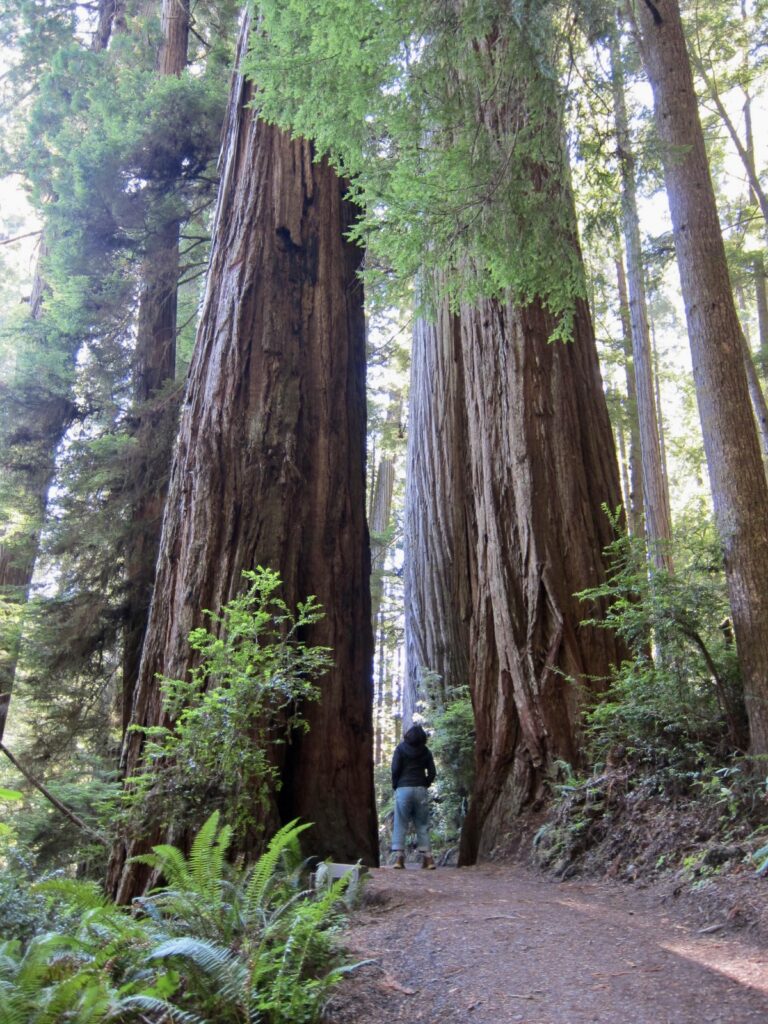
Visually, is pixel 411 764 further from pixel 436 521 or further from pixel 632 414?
pixel 632 414

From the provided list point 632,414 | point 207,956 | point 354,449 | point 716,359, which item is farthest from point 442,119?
point 632,414

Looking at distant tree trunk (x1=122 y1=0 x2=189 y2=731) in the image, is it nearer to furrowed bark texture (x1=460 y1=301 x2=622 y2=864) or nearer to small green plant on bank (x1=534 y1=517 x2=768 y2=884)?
furrowed bark texture (x1=460 y1=301 x2=622 y2=864)

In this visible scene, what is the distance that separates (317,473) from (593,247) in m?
3.14

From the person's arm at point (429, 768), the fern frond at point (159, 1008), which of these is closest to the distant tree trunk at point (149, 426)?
the person's arm at point (429, 768)

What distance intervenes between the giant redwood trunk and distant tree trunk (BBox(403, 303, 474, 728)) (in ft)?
9.24

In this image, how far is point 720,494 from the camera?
15.9 feet

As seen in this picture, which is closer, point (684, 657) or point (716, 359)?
point (684, 657)

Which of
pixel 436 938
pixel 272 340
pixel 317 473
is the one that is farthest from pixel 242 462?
pixel 436 938

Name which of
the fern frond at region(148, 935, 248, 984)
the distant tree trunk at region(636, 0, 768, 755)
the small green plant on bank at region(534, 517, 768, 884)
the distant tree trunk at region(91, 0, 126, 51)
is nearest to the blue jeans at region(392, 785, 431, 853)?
the small green plant on bank at region(534, 517, 768, 884)

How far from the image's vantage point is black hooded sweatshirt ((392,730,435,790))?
7.65 m

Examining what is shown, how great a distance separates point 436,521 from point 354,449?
4154 mm

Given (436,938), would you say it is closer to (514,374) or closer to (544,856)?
(544,856)

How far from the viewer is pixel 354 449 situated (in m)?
7.69

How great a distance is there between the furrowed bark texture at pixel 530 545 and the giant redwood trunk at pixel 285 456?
3.70 feet
